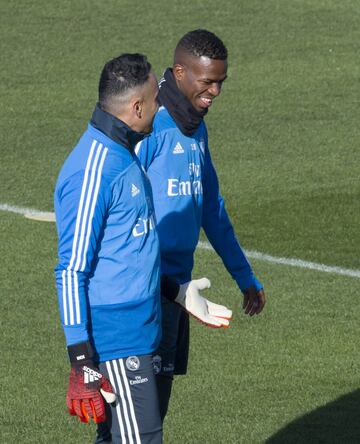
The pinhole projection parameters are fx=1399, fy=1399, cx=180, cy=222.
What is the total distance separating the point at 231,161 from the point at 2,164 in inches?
95.2

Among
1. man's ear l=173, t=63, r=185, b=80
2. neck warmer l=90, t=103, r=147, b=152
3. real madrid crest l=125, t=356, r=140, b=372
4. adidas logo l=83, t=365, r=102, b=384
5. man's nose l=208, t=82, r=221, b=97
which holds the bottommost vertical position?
real madrid crest l=125, t=356, r=140, b=372

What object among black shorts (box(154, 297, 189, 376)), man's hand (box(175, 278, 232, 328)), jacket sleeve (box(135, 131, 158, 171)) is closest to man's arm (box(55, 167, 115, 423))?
man's hand (box(175, 278, 232, 328))

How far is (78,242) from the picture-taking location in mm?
5910

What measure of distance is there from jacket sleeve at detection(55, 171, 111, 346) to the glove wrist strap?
21 mm

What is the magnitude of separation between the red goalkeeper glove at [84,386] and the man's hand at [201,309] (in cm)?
81

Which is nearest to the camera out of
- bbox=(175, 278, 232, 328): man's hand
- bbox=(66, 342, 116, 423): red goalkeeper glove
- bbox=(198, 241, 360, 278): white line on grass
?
bbox=(66, 342, 116, 423): red goalkeeper glove

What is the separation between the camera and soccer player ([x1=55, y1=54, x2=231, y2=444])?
5918 millimetres

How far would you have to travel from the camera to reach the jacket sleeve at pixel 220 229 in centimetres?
731

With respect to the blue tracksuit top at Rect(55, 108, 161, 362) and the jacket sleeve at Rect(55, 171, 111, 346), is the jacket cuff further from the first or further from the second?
the jacket sleeve at Rect(55, 171, 111, 346)

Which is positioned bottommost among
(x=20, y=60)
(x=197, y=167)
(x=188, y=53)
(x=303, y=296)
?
(x=20, y=60)

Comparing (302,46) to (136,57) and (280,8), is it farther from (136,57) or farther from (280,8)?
(136,57)

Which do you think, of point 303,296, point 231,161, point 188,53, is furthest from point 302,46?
point 188,53

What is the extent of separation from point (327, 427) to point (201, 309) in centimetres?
191

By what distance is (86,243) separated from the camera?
19.4ft
